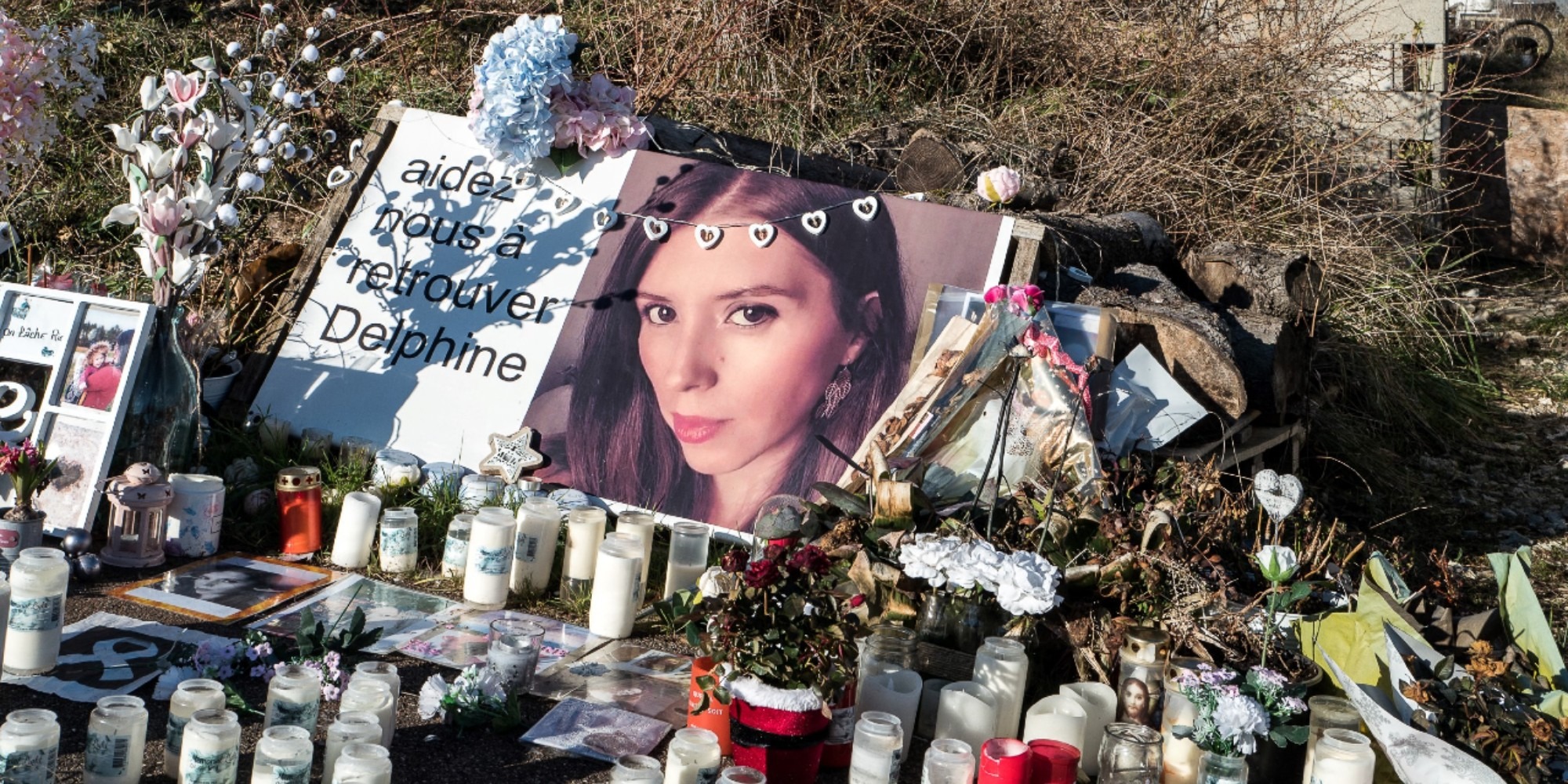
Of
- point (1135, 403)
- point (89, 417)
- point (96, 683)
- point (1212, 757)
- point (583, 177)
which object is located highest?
point (583, 177)

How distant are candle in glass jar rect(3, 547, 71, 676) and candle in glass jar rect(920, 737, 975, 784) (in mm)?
1813

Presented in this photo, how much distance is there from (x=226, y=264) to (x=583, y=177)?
1.44 metres

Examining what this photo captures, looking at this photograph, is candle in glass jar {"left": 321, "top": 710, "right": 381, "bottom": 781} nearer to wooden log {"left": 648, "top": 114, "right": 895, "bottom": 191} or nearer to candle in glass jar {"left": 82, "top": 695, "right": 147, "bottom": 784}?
candle in glass jar {"left": 82, "top": 695, "right": 147, "bottom": 784}

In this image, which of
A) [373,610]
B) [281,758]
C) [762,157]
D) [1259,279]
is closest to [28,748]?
[281,758]

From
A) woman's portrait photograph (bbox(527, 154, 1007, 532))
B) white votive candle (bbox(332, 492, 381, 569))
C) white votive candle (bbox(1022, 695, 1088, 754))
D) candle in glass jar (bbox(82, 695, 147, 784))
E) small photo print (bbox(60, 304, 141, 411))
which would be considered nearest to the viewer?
candle in glass jar (bbox(82, 695, 147, 784))

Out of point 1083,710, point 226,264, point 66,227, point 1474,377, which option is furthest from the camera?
point 1474,377

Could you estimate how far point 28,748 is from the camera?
2.23m

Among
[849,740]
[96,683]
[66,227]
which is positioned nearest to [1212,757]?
[849,740]

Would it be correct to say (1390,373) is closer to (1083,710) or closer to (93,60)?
(1083,710)

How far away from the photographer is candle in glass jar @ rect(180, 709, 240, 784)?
7.47 feet

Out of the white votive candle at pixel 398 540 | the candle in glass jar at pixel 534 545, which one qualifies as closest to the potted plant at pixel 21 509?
the white votive candle at pixel 398 540

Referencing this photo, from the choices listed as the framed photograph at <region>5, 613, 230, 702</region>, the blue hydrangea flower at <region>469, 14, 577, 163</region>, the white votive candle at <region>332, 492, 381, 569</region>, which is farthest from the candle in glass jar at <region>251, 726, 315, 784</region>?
the blue hydrangea flower at <region>469, 14, 577, 163</region>

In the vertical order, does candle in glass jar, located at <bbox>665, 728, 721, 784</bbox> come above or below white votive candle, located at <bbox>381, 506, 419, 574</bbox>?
below

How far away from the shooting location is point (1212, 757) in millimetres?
2562
